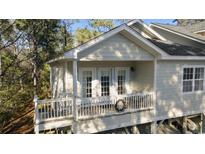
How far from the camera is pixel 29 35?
32.1ft

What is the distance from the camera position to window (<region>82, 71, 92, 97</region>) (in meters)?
8.48

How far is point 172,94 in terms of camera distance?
28.6ft

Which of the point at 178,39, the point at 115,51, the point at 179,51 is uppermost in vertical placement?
the point at 178,39

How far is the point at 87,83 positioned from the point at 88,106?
1.81m

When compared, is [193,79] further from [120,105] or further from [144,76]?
[120,105]

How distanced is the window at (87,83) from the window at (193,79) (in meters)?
4.63

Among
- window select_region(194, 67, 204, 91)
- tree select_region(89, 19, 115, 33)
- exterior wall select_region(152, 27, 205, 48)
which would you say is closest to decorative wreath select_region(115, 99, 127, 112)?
window select_region(194, 67, 204, 91)

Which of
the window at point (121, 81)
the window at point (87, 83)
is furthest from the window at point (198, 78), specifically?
the window at point (87, 83)

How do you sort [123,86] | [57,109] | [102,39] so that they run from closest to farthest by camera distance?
[57,109] < [102,39] < [123,86]

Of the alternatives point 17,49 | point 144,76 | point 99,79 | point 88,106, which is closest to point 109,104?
point 88,106
